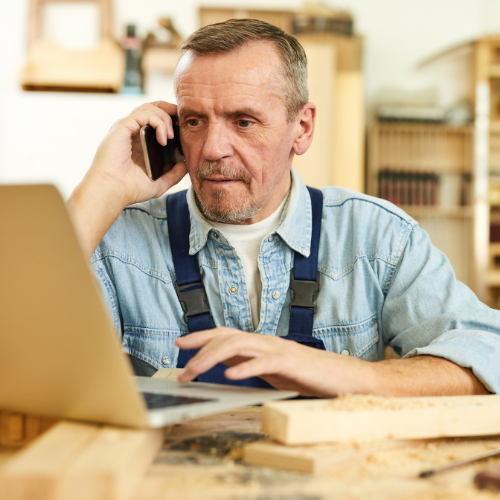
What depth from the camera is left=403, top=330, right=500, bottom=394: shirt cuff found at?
34.7 inches

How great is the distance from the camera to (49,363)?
60cm

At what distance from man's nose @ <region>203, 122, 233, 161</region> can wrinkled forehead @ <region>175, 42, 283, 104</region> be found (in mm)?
63

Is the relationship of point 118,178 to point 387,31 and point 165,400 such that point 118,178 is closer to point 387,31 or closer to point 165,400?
point 165,400

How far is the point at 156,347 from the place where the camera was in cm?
117

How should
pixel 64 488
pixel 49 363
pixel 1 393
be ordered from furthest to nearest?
pixel 1 393 → pixel 49 363 → pixel 64 488

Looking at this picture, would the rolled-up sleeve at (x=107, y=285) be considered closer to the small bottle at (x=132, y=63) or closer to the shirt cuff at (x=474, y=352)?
the shirt cuff at (x=474, y=352)

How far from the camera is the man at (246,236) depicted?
44.8 inches

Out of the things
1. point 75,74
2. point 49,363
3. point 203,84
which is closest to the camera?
point 49,363

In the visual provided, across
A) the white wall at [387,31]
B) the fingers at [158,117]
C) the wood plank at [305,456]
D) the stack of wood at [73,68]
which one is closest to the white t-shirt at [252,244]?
the fingers at [158,117]

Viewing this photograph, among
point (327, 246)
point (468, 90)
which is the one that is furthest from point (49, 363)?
point (468, 90)

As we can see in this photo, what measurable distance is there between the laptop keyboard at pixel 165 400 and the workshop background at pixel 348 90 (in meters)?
2.51

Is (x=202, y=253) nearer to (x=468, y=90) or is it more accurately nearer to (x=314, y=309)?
(x=314, y=309)

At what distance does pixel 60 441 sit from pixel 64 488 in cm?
9

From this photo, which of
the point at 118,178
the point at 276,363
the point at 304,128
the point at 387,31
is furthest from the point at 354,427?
the point at 387,31
